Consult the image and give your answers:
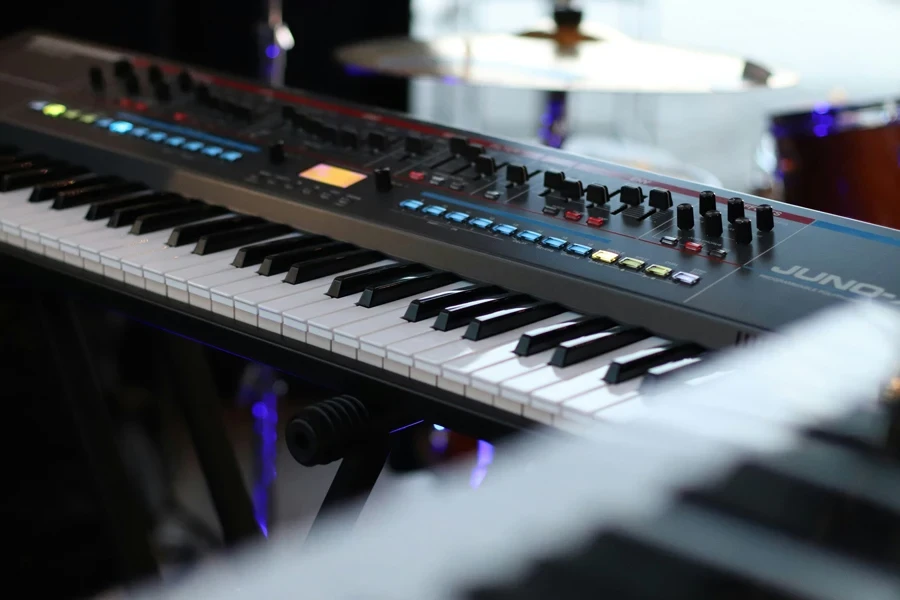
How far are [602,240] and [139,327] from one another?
82.2 inches

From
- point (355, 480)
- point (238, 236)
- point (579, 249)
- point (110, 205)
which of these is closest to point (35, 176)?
point (110, 205)

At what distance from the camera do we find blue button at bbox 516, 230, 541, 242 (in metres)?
1.16

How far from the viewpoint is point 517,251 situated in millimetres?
1146

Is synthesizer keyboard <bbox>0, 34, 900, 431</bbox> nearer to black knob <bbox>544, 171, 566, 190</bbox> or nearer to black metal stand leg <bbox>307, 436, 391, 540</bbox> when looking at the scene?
black knob <bbox>544, 171, 566, 190</bbox>

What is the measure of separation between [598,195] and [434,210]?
19cm

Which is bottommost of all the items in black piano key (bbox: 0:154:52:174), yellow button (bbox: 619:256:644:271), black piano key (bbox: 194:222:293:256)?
black piano key (bbox: 0:154:52:174)

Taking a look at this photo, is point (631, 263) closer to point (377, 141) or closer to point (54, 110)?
point (377, 141)

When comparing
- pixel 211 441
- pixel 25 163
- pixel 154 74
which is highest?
pixel 154 74

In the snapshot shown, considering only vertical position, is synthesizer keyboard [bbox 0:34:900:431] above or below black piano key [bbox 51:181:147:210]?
above

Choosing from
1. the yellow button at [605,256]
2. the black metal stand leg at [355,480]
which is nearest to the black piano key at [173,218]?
the black metal stand leg at [355,480]

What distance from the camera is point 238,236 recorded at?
1.32 meters

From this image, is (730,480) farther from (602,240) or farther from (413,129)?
(413,129)

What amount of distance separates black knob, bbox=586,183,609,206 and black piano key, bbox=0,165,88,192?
0.78 metres

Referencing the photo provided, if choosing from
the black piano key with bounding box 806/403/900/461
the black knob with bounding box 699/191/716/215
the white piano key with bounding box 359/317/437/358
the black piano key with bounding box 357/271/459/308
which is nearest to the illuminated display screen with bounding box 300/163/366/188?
the black piano key with bounding box 357/271/459/308
